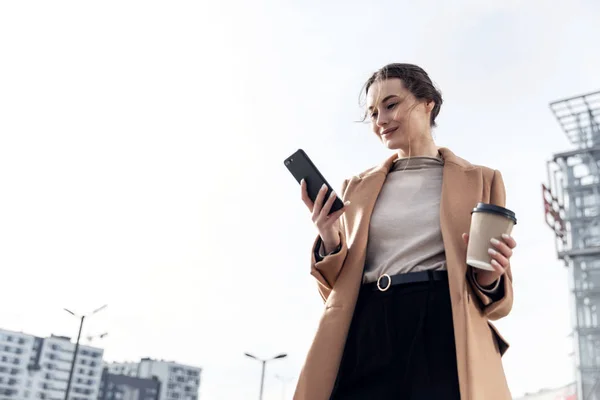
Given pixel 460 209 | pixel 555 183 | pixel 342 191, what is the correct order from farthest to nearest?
pixel 555 183 < pixel 342 191 < pixel 460 209

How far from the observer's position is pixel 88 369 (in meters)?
75.8

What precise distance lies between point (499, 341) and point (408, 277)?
327 mm

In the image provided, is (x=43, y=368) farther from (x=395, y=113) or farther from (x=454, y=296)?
(x=454, y=296)

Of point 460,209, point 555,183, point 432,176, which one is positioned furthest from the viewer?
point 555,183

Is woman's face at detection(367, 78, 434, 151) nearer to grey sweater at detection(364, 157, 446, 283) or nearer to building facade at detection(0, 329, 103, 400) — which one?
grey sweater at detection(364, 157, 446, 283)

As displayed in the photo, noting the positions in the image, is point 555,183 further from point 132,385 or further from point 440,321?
point 132,385

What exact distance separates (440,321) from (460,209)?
13.7 inches

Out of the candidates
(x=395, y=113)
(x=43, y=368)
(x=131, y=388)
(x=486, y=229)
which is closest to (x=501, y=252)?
(x=486, y=229)

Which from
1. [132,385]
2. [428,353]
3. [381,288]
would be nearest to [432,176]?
[381,288]

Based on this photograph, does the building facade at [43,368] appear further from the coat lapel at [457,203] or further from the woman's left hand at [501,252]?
the woman's left hand at [501,252]

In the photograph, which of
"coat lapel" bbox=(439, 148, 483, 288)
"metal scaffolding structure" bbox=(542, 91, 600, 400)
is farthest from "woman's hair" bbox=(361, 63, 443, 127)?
"metal scaffolding structure" bbox=(542, 91, 600, 400)

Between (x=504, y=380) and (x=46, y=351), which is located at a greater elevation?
(x=46, y=351)

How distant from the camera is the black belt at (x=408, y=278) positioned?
185 cm

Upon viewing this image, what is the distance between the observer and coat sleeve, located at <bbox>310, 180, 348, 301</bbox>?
197cm
